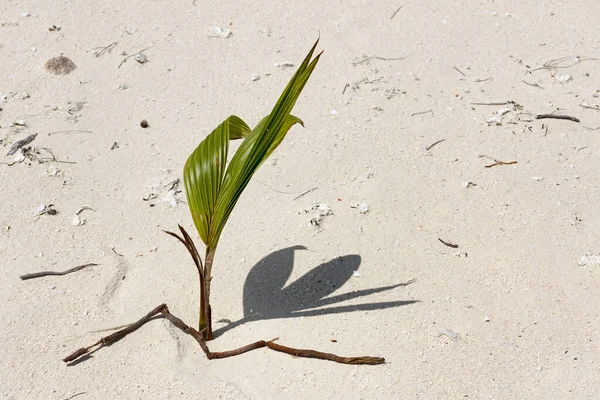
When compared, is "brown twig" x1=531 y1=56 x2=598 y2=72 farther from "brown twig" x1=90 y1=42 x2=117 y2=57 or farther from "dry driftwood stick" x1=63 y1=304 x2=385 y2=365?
"brown twig" x1=90 y1=42 x2=117 y2=57

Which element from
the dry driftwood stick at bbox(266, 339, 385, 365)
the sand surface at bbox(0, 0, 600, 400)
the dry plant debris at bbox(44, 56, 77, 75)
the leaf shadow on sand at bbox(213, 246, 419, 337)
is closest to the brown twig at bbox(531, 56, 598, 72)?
the sand surface at bbox(0, 0, 600, 400)

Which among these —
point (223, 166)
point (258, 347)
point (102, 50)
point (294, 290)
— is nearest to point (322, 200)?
point (294, 290)

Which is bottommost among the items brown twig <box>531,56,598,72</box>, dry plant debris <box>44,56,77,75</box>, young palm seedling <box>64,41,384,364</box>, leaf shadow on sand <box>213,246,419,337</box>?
leaf shadow on sand <box>213,246,419,337</box>

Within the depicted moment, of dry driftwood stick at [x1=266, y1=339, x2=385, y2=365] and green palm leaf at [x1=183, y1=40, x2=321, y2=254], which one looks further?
dry driftwood stick at [x1=266, y1=339, x2=385, y2=365]

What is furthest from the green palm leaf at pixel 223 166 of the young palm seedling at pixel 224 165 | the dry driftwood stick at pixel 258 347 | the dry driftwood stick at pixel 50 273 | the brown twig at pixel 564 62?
the brown twig at pixel 564 62

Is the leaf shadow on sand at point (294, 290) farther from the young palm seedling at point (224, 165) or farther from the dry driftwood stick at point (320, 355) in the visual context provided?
the young palm seedling at point (224, 165)

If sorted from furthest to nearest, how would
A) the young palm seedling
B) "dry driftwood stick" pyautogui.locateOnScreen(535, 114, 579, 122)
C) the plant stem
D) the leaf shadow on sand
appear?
"dry driftwood stick" pyautogui.locateOnScreen(535, 114, 579, 122) → the leaf shadow on sand → the plant stem → the young palm seedling

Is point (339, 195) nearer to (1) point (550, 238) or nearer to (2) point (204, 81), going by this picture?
(1) point (550, 238)

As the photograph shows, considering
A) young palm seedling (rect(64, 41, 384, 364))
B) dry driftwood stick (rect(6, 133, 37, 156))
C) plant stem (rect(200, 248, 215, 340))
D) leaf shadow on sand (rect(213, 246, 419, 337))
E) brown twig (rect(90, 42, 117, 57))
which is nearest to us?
young palm seedling (rect(64, 41, 384, 364))

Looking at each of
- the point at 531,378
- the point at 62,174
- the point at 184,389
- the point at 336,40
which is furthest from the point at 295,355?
the point at 336,40
